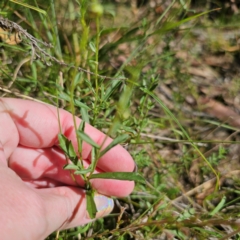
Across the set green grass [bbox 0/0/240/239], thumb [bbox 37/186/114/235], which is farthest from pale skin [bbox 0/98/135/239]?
green grass [bbox 0/0/240/239]

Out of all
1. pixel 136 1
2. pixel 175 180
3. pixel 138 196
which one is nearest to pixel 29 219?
pixel 138 196

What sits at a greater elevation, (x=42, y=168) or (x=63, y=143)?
(x=63, y=143)

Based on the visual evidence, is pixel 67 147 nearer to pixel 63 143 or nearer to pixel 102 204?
pixel 63 143

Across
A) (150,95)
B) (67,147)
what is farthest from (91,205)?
(150,95)

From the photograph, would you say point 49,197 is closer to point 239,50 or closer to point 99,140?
point 99,140

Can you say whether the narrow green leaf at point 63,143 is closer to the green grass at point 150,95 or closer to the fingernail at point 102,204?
the green grass at point 150,95

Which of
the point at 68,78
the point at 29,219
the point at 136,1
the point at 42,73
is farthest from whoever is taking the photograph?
the point at 136,1

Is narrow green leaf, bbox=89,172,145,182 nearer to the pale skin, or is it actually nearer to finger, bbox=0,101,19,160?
the pale skin
